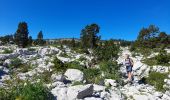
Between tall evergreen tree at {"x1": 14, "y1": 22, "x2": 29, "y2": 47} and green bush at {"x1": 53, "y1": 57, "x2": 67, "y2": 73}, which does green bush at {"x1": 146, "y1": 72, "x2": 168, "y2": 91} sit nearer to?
green bush at {"x1": 53, "y1": 57, "x2": 67, "y2": 73}

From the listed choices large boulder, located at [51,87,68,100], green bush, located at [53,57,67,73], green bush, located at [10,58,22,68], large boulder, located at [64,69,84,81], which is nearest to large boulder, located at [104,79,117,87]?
large boulder, located at [64,69,84,81]

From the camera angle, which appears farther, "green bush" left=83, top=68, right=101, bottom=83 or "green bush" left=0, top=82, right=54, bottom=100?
"green bush" left=83, top=68, right=101, bottom=83

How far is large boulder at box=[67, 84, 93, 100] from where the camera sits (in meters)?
9.83

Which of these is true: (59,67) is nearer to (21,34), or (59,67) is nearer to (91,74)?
(91,74)

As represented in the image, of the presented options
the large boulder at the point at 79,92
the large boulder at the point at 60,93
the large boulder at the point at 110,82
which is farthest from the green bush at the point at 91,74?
the large boulder at the point at 60,93

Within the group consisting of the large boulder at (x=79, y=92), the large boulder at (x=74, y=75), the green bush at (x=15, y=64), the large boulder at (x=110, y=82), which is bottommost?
the large boulder at (x=79, y=92)

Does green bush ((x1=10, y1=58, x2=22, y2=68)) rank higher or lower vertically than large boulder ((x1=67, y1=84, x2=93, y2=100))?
higher

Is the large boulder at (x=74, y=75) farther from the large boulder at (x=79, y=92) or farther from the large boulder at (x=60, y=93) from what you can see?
the large boulder at (x=60, y=93)

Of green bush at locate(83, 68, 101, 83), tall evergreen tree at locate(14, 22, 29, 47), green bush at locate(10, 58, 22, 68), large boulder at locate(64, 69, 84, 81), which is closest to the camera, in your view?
large boulder at locate(64, 69, 84, 81)

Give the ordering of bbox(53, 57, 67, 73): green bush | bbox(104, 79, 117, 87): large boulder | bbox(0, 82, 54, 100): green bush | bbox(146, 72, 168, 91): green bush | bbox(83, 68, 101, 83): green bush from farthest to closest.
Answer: bbox(53, 57, 67, 73): green bush
bbox(83, 68, 101, 83): green bush
bbox(146, 72, 168, 91): green bush
bbox(104, 79, 117, 87): large boulder
bbox(0, 82, 54, 100): green bush

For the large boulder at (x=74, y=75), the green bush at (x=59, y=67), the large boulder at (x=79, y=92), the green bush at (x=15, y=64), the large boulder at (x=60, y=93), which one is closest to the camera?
the large boulder at (x=60, y=93)

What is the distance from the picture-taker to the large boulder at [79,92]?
32.2ft

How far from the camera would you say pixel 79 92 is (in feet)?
32.7

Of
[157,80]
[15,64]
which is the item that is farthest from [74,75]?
[15,64]
